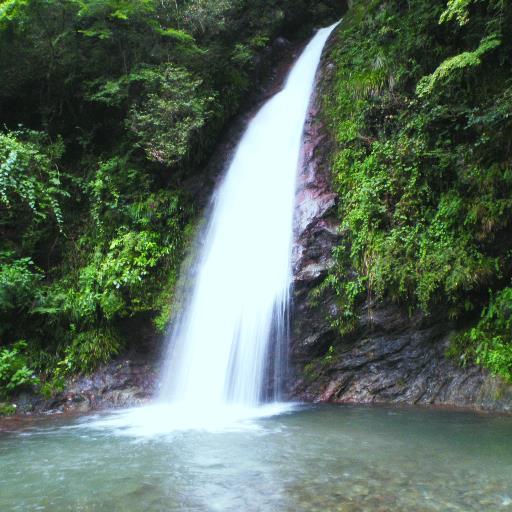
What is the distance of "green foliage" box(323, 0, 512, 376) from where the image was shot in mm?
7043

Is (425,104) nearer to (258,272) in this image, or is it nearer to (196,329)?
(258,272)

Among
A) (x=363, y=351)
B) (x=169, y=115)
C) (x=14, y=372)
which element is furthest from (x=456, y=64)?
(x=14, y=372)

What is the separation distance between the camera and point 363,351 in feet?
25.4

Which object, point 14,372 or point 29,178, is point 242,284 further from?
point 29,178

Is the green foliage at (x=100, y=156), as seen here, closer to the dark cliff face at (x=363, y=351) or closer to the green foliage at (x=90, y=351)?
the green foliage at (x=90, y=351)

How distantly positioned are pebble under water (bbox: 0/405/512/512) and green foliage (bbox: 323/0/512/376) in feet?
5.86

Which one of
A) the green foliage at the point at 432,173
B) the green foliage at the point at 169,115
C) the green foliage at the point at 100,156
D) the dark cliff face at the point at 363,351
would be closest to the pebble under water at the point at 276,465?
the dark cliff face at the point at 363,351

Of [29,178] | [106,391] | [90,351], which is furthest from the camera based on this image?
[29,178]

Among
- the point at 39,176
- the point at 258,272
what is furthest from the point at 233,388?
the point at 39,176

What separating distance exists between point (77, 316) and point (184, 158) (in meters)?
4.06

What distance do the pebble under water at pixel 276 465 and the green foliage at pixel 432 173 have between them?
1787 mm

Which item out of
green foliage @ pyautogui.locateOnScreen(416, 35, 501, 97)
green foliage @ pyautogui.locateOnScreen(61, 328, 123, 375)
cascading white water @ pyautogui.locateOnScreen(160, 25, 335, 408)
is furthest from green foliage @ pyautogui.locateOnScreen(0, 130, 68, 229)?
green foliage @ pyautogui.locateOnScreen(416, 35, 501, 97)

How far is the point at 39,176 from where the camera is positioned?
10.6 metres

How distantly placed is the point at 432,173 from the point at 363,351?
9.82 ft
